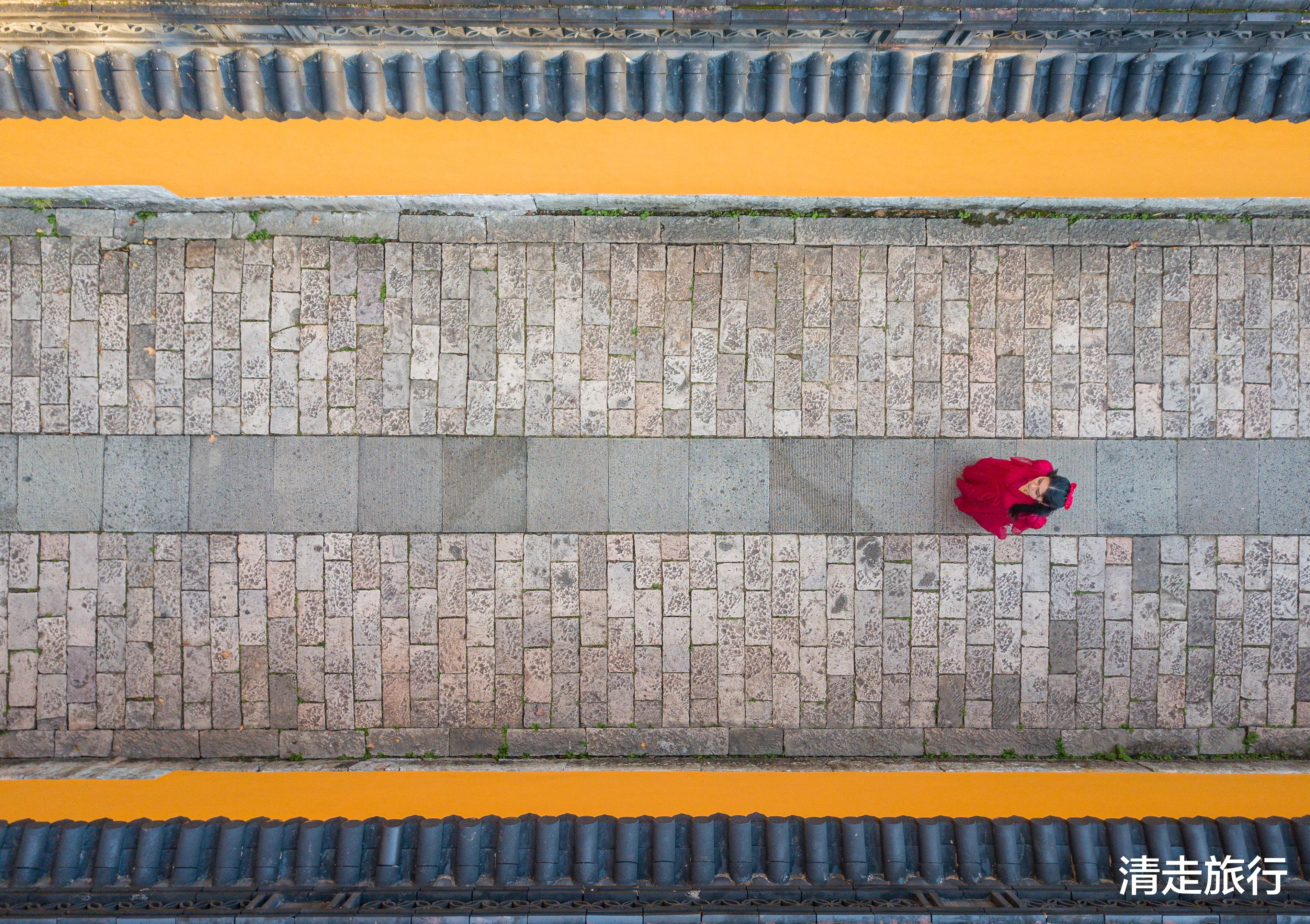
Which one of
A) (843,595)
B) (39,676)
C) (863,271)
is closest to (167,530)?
(39,676)

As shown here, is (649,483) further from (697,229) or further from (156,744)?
(156,744)

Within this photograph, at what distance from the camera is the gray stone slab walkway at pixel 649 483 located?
19.2 ft

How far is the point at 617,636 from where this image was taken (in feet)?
19.2

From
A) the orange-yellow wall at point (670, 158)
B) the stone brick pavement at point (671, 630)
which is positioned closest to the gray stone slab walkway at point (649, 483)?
the stone brick pavement at point (671, 630)

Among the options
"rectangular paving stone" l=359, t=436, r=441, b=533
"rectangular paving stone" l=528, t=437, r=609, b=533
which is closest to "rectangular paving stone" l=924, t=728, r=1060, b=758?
"rectangular paving stone" l=528, t=437, r=609, b=533

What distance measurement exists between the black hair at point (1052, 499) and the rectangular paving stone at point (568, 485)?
3.33 meters

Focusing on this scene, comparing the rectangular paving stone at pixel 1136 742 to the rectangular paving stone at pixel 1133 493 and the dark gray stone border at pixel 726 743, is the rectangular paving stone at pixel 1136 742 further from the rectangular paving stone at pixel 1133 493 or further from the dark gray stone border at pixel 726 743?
the rectangular paving stone at pixel 1133 493

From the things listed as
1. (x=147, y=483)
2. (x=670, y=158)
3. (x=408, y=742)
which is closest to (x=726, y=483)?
(x=670, y=158)

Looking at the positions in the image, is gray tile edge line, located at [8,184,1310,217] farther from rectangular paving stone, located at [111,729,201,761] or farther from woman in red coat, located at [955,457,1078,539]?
rectangular paving stone, located at [111,729,201,761]

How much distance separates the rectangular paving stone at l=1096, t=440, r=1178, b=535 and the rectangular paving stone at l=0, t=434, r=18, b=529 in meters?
9.28

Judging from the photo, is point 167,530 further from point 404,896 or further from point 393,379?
point 404,896

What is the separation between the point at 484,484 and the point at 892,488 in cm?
353

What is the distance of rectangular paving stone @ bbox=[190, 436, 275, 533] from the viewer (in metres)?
5.85

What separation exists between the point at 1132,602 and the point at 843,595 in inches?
98.1
